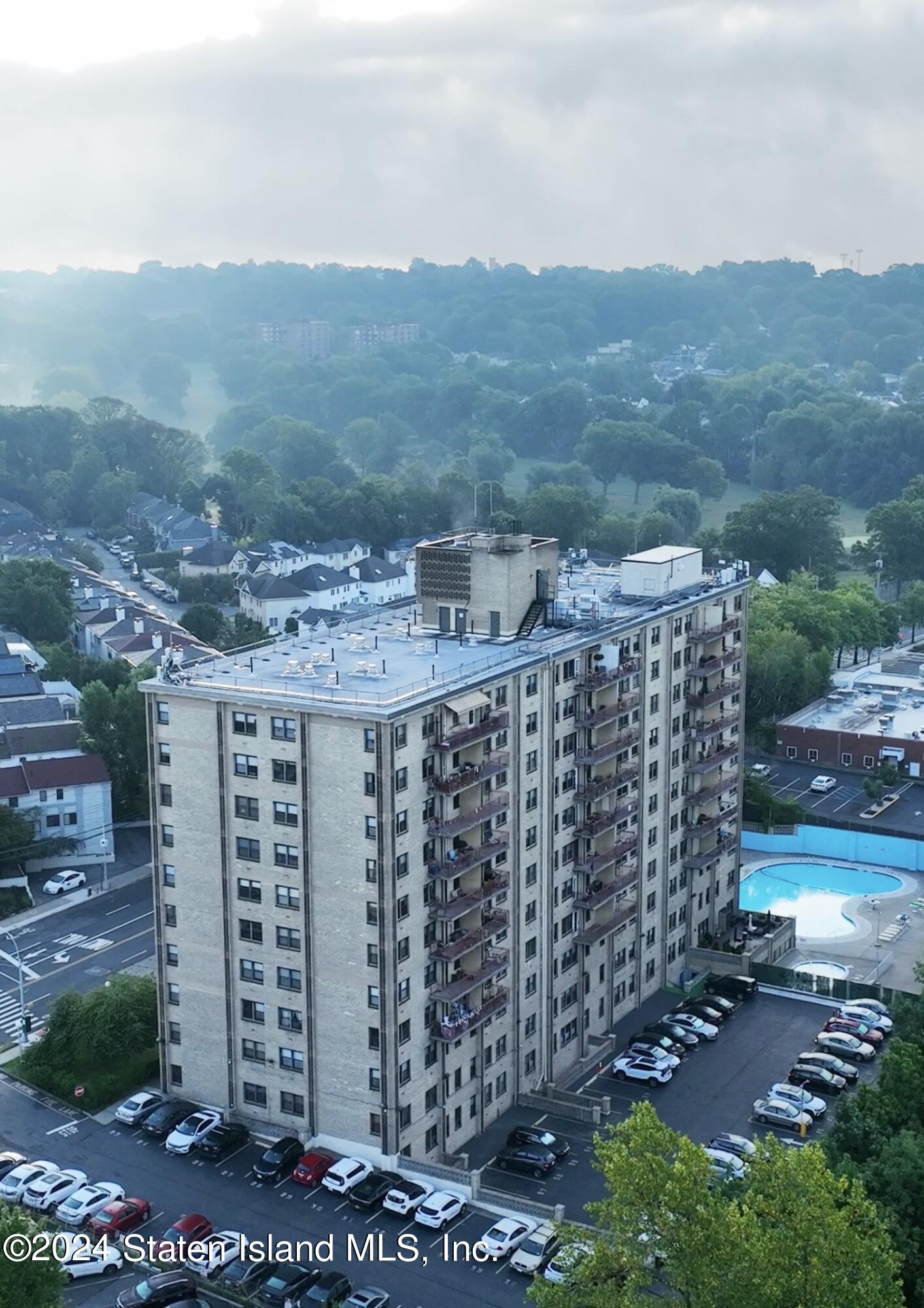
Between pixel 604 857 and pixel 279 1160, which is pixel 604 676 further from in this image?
pixel 279 1160

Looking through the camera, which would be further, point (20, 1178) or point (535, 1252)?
point (20, 1178)

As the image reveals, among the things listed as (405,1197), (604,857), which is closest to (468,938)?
(405,1197)

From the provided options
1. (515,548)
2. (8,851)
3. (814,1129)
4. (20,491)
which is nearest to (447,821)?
(515,548)

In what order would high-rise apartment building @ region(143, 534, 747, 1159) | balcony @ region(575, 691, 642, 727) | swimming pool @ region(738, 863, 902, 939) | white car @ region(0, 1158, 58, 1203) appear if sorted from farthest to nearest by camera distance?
swimming pool @ region(738, 863, 902, 939)
balcony @ region(575, 691, 642, 727)
high-rise apartment building @ region(143, 534, 747, 1159)
white car @ region(0, 1158, 58, 1203)

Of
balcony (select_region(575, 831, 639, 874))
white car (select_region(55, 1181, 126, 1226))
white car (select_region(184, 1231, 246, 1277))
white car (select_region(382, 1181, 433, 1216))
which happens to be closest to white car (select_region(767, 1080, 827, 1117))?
balcony (select_region(575, 831, 639, 874))

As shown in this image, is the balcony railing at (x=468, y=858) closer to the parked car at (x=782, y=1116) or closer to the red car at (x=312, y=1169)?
the red car at (x=312, y=1169)

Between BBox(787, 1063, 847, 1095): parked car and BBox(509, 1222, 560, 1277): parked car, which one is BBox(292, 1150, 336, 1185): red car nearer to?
BBox(509, 1222, 560, 1277): parked car
